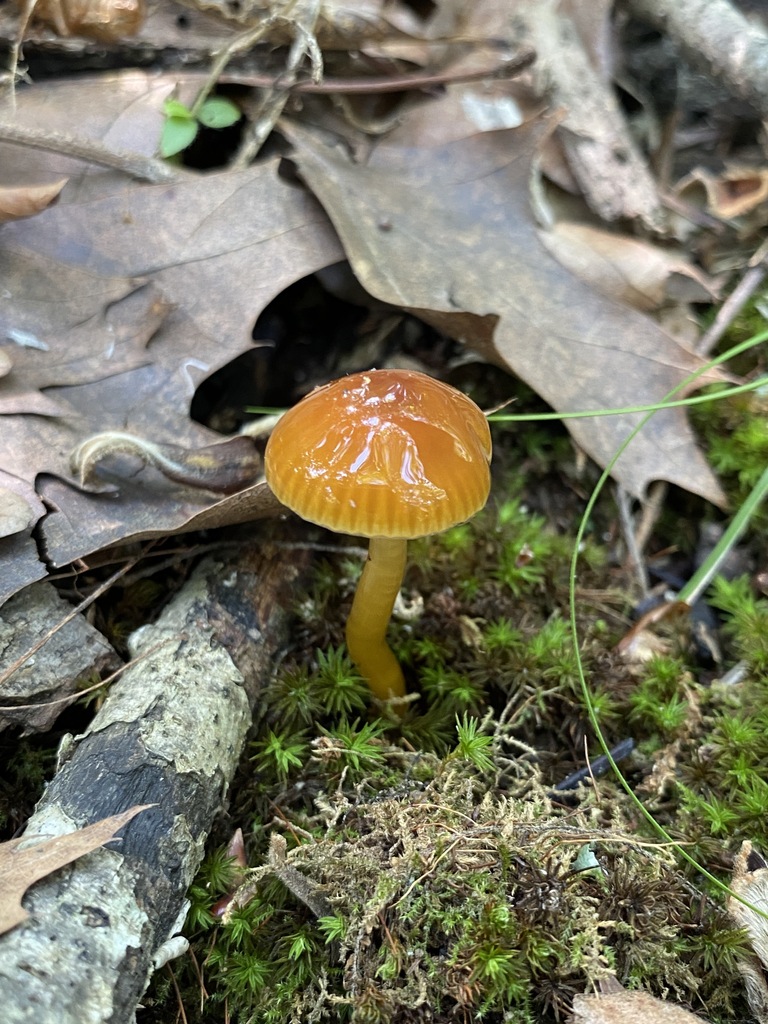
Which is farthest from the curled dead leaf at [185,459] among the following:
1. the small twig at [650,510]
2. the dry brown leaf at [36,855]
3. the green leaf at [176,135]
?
the small twig at [650,510]

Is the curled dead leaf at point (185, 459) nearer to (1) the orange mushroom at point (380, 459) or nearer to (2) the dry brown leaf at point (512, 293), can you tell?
(1) the orange mushroom at point (380, 459)

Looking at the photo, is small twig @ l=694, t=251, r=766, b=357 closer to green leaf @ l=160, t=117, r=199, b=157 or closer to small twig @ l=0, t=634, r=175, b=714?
green leaf @ l=160, t=117, r=199, b=157

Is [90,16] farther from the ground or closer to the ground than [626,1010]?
farther from the ground

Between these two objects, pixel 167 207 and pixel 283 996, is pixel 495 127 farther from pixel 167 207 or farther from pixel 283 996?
pixel 283 996

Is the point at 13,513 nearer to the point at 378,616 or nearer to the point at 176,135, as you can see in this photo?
the point at 378,616

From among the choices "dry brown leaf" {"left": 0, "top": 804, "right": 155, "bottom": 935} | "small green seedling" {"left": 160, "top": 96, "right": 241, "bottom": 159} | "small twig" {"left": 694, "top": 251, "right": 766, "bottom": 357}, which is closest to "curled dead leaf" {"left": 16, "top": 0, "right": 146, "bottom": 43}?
"small green seedling" {"left": 160, "top": 96, "right": 241, "bottom": 159}

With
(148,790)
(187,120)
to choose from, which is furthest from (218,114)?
(148,790)

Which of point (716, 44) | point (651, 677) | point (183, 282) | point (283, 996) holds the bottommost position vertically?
point (283, 996)

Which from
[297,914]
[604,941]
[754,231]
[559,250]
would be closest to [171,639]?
[297,914]
